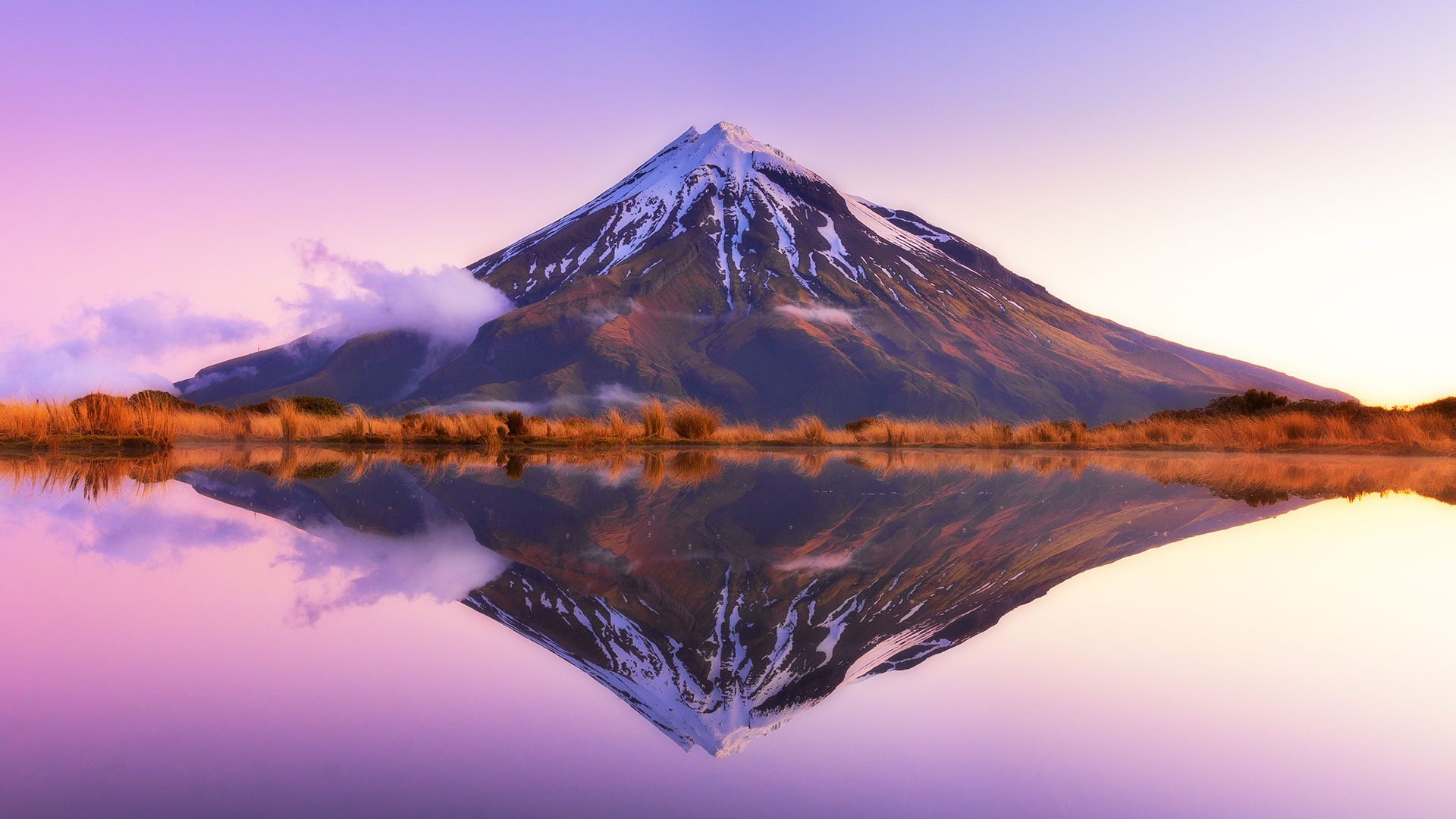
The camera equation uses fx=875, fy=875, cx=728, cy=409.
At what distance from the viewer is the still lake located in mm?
1612

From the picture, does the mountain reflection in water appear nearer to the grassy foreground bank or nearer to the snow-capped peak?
the grassy foreground bank

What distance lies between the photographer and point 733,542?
15.9 ft

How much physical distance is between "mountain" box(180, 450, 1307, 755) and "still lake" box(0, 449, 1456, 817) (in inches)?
1.0

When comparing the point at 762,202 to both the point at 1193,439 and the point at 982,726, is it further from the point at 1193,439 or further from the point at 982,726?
the point at 982,726

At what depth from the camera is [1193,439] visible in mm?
20828

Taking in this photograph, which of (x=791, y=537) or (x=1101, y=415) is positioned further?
(x=1101, y=415)

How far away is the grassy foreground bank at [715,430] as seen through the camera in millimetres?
15190

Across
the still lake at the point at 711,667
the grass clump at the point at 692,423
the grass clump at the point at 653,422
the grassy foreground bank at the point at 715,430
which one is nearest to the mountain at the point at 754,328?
the grassy foreground bank at the point at 715,430

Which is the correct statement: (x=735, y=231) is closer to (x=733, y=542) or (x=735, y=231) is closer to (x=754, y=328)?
(x=754, y=328)

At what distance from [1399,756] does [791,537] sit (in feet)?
11.1

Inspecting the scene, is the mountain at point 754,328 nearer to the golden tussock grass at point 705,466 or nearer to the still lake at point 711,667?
the golden tussock grass at point 705,466

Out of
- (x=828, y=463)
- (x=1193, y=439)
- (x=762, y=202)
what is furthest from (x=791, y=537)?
(x=762, y=202)

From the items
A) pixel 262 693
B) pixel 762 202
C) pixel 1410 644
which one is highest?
pixel 762 202

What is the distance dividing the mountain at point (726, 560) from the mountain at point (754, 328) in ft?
319
